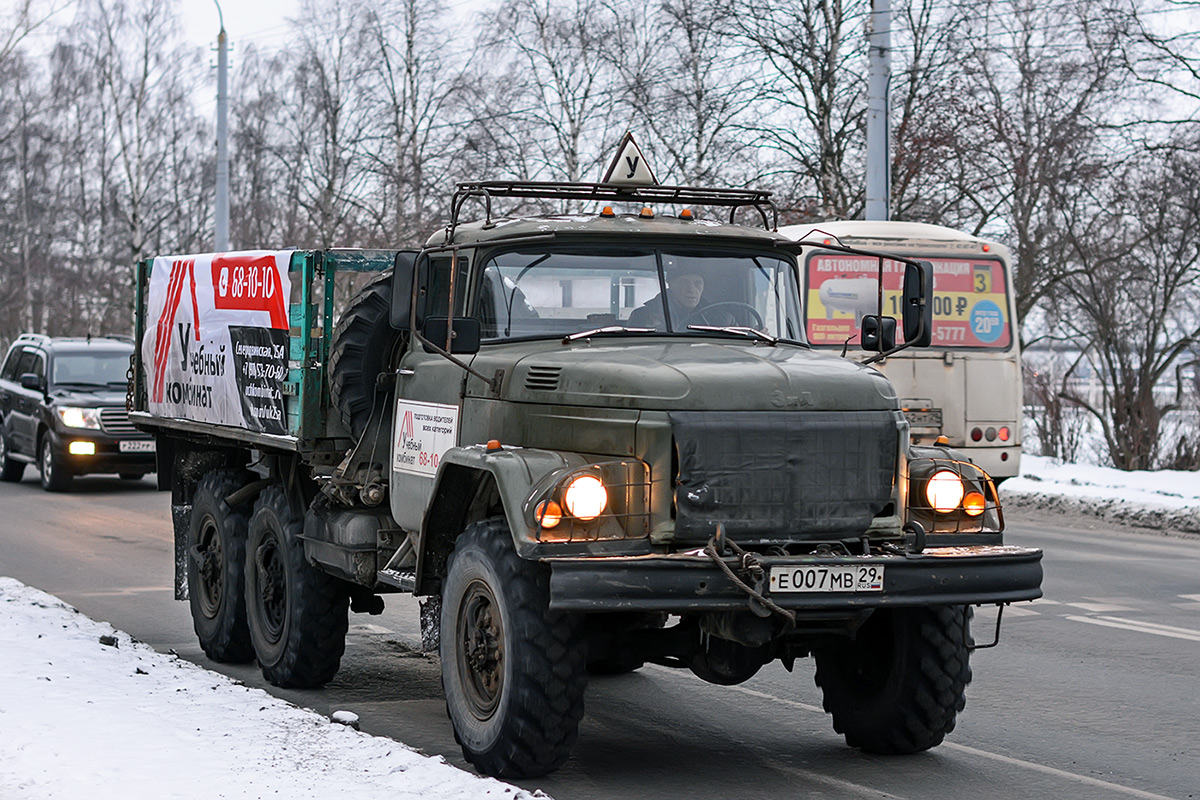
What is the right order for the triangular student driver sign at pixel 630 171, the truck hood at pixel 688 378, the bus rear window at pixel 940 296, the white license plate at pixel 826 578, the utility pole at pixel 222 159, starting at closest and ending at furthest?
1. the white license plate at pixel 826 578
2. the truck hood at pixel 688 378
3. the triangular student driver sign at pixel 630 171
4. the bus rear window at pixel 940 296
5. the utility pole at pixel 222 159

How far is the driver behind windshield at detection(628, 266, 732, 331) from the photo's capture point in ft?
23.5

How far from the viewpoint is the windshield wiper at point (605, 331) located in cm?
706

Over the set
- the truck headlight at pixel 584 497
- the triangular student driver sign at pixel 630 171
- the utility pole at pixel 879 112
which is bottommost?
the truck headlight at pixel 584 497

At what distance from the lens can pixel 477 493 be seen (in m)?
6.82

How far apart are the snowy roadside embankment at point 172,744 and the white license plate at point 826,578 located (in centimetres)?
118

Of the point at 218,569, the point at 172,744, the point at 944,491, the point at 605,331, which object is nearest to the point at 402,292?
the point at 605,331

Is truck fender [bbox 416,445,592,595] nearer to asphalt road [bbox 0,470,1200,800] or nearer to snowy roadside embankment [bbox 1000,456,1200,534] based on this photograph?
asphalt road [bbox 0,470,1200,800]

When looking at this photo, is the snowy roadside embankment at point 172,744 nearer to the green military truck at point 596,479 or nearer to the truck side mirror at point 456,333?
the green military truck at point 596,479

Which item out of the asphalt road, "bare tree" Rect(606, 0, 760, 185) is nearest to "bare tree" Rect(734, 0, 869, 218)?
"bare tree" Rect(606, 0, 760, 185)

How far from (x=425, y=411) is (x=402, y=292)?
72 cm

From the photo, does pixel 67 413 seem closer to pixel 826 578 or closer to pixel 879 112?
pixel 879 112

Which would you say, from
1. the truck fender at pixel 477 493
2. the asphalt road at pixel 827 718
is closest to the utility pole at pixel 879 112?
the asphalt road at pixel 827 718

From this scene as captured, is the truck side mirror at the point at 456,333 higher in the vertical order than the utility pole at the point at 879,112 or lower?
lower

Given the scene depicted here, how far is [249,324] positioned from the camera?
9000 mm
